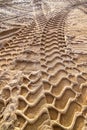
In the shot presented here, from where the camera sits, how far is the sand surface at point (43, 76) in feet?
7.21

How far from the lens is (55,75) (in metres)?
2.77

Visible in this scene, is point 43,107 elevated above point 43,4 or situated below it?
above

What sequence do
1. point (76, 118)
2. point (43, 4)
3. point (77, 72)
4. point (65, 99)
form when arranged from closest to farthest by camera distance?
point (76, 118), point (65, 99), point (77, 72), point (43, 4)

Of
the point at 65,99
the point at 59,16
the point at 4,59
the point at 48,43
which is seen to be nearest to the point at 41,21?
the point at 59,16

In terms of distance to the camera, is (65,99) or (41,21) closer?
(65,99)

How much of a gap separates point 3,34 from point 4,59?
3.76ft

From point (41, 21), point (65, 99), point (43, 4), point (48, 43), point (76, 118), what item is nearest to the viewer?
point (76, 118)

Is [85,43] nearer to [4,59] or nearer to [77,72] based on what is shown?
[77,72]

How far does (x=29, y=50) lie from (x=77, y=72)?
0.79 meters

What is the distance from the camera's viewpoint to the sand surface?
86.5 inches

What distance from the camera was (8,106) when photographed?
233 cm

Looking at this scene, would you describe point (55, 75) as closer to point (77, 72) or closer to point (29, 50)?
point (77, 72)

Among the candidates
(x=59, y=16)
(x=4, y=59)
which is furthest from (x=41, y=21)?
(x=4, y=59)

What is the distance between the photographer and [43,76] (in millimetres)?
2709
